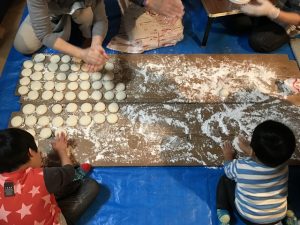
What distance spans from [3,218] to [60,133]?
0.51 metres

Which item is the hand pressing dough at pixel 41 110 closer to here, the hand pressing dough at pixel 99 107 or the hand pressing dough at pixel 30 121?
the hand pressing dough at pixel 30 121

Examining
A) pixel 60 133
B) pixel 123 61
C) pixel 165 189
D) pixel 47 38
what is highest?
pixel 47 38

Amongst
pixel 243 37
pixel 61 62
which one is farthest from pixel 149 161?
pixel 243 37

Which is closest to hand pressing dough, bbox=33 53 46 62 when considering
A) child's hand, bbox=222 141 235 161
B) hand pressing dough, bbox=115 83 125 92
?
hand pressing dough, bbox=115 83 125 92

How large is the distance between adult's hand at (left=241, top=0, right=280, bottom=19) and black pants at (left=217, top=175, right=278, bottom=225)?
2.94ft

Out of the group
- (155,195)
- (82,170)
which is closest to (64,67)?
(82,170)

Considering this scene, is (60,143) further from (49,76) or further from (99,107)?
(49,76)

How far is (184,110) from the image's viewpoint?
1.61 metres

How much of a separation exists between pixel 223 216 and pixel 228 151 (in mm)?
298

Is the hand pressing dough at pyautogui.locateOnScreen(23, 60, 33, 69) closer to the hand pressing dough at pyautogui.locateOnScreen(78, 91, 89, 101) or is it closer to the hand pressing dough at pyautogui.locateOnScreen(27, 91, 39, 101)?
the hand pressing dough at pyautogui.locateOnScreen(27, 91, 39, 101)

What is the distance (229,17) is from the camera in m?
2.05

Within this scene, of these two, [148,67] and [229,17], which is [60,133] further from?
[229,17]

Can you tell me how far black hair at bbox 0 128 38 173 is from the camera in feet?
3.34

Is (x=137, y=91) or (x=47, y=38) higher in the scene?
(x=47, y=38)
